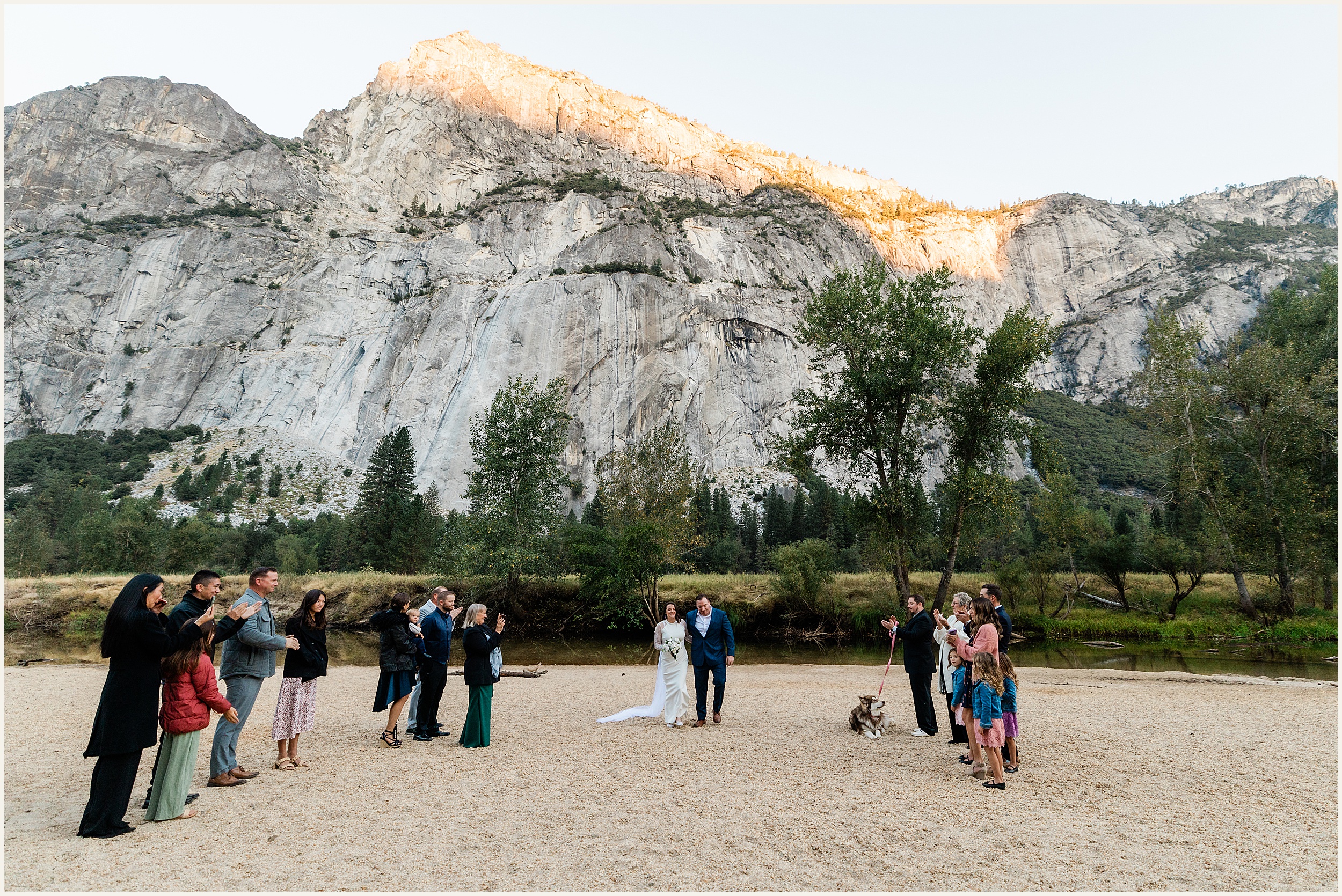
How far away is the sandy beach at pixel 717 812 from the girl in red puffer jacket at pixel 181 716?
0.22 m

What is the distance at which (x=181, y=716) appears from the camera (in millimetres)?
5953

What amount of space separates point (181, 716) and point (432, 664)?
11.0ft

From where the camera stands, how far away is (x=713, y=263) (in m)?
110

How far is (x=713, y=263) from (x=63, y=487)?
284 ft

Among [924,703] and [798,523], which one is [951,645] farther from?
[798,523]

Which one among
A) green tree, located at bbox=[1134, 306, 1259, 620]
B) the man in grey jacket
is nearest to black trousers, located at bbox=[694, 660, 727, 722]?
the man in grey jacket

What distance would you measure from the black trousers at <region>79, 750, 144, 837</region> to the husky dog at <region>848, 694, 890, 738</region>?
8.17 metres

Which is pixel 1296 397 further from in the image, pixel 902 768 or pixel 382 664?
pixel 382 664

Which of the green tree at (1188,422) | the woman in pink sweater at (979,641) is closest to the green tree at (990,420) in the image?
the green tree at (1188,422)

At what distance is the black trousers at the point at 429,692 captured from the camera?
9.09 meters

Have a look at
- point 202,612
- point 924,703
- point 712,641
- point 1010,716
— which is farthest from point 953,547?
point 202,612

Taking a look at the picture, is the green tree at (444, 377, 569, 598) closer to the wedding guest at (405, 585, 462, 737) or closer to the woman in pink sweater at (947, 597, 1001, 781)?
the wedding guest at (405, 585, 462, 737)

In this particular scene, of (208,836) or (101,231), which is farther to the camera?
(101,231)

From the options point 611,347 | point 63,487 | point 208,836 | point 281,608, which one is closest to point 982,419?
point 208,836
